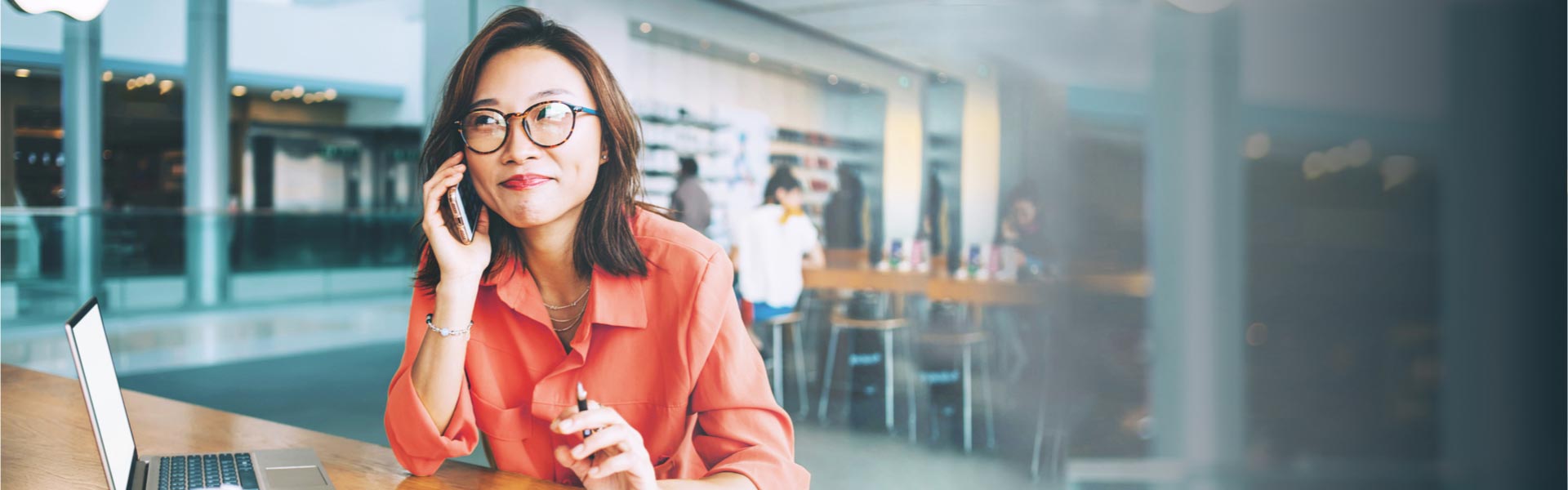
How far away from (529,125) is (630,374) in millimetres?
349

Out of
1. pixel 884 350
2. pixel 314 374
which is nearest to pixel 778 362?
pixel 884 350

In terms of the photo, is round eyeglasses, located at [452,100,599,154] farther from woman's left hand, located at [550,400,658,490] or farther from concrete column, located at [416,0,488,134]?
concrete column, located at [416,0,488,134]

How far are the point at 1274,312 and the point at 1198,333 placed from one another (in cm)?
73

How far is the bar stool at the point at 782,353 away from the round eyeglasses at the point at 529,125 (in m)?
4.07

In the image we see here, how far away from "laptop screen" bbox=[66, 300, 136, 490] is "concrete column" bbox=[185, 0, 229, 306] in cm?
704

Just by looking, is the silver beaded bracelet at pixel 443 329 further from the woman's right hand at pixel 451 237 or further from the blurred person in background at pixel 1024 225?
the blurred person in background at pixel 1024 225

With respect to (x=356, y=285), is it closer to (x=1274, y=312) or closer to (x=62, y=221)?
(x=62, y=221)

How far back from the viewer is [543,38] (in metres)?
1.20

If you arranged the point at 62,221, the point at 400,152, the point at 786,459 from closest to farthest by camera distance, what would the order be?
the point at 786,459 < the point at 62,221 < the point at 400,152

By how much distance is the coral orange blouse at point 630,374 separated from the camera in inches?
45.6

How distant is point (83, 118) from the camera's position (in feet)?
22.9

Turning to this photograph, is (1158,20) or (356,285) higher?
(1158,20)

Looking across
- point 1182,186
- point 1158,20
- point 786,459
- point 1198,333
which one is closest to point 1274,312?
point 1198,333

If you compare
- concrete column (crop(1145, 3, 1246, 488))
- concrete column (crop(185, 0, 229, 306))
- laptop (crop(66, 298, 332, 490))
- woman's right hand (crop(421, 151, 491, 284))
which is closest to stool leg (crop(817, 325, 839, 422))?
concrete column (crop(1145, 3, 1246, 488))
